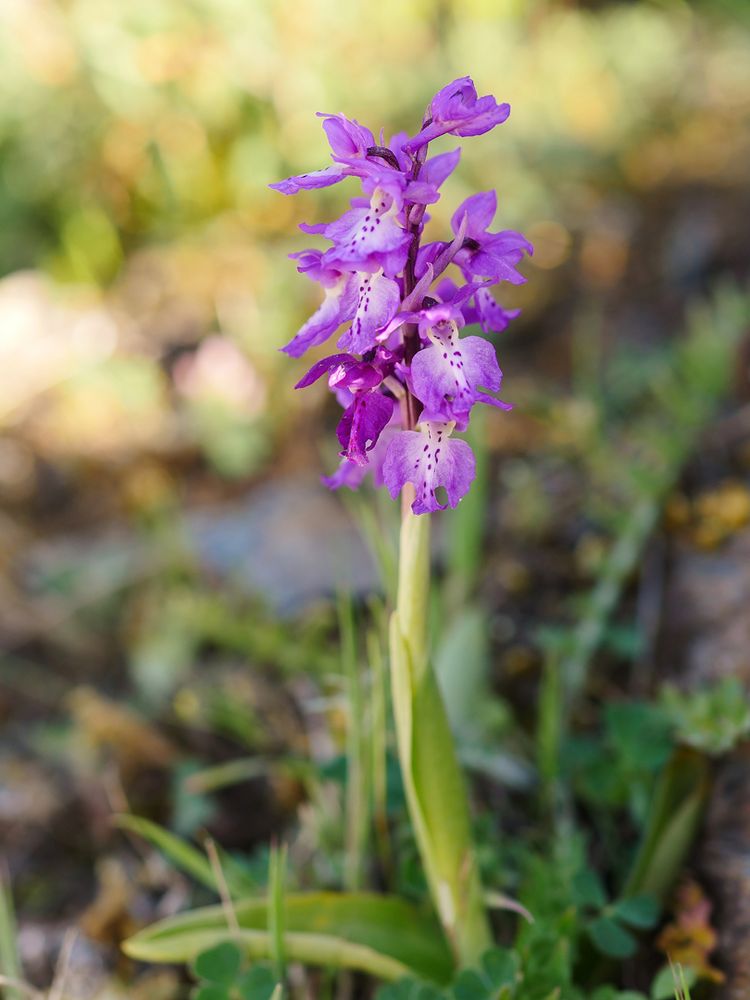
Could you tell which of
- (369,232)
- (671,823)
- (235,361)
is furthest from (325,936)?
(235,361)

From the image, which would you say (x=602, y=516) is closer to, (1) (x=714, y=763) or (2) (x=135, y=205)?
(1) (x=714, y=763)

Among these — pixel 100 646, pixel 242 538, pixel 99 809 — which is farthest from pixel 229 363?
pixel 99 809

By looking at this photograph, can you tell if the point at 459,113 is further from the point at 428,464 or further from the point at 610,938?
the point at 610,938

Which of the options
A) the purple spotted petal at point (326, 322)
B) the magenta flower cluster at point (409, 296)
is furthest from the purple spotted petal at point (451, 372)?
the purple spotted petal at point (326, 322)

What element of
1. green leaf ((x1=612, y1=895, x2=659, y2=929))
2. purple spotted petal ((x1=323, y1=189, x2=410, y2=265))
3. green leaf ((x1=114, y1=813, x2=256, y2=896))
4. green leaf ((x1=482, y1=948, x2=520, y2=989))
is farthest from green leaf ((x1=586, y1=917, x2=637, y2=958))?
purple spotted petal ((x1=323, y1=189, x2=410, y2=265))

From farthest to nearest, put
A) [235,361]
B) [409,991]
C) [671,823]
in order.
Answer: [235,361] → [671,823] → [409,991]

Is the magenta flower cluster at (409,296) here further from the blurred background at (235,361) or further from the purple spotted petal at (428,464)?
the blurred background at (235,361)

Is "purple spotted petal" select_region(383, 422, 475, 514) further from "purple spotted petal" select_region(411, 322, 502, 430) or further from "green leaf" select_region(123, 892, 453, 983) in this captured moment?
"green leaf" select_region(123, 892, 453, 983)
